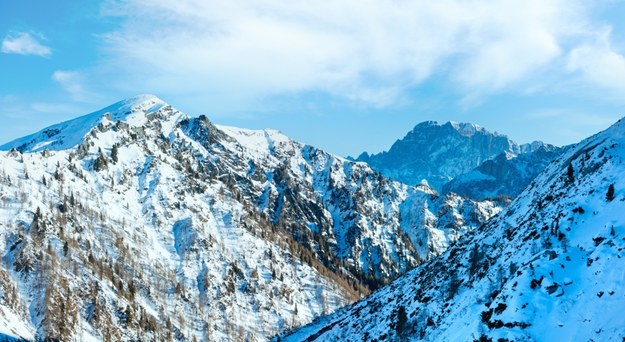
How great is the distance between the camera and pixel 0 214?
7028 inches

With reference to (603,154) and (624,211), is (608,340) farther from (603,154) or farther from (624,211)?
(603,154)

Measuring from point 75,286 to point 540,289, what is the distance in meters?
168

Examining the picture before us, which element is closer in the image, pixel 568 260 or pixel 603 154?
pixel 568 260

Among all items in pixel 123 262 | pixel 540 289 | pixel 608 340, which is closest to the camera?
pixel 608 340

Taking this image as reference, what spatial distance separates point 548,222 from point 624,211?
11.4 m

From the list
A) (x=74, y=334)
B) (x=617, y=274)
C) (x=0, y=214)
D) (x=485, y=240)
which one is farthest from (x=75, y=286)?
(x=617, y=274)

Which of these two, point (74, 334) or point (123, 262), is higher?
point (123, 262)

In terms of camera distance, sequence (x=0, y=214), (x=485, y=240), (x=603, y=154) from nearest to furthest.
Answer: (x=603, y=154) < (x=485, y=240) < (x=0, y=214)

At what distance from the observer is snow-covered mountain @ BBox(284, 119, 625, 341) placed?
2759 centimetres

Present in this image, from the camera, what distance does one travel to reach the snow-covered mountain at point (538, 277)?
27592mm

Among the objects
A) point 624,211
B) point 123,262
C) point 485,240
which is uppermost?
point 123,262

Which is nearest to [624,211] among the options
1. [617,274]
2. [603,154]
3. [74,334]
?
[617,274]

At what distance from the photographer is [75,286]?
536 feet

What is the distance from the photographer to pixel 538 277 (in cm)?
3183
